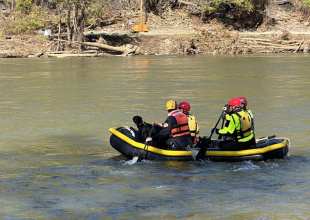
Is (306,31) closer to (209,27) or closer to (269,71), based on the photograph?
(209,27)

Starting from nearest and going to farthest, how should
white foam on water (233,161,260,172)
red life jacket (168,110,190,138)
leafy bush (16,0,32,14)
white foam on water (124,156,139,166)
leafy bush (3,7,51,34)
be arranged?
white foam on water (233,161,260,172)
red life jacket (168,110,190,138)
white foam on water (124,156,139,166)
leafy bush (3,7,51,34)
leafy bush (16,0,32,14)

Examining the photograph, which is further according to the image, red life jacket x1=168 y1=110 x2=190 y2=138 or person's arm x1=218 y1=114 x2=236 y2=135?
red life jacket x1=168 y1=110 x2=190 y2=138

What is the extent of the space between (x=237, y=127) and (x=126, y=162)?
236 cm

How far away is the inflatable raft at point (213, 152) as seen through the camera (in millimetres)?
13820

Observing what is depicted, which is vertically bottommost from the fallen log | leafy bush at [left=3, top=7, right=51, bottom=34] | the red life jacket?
the fallen log

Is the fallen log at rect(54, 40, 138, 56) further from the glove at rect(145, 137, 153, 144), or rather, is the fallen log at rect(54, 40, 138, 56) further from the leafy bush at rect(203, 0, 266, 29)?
the glove at rect(145, 137, 153, 144)

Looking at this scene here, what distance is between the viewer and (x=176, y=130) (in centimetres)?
1383

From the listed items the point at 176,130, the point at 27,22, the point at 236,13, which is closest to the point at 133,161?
the point at 176,130

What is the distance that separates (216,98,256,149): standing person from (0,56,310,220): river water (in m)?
0.42

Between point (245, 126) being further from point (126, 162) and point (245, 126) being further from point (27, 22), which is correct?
point (27, 22)

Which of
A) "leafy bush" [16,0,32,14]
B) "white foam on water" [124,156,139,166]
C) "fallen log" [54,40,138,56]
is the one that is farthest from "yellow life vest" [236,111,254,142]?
"leafy bush" [16,0,32,14]

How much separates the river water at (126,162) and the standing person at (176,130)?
1.39 feet

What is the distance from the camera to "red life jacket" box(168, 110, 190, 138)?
45.3ft

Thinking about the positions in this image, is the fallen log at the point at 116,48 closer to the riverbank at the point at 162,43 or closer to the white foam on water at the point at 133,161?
the riverbank at the point at 162,43
